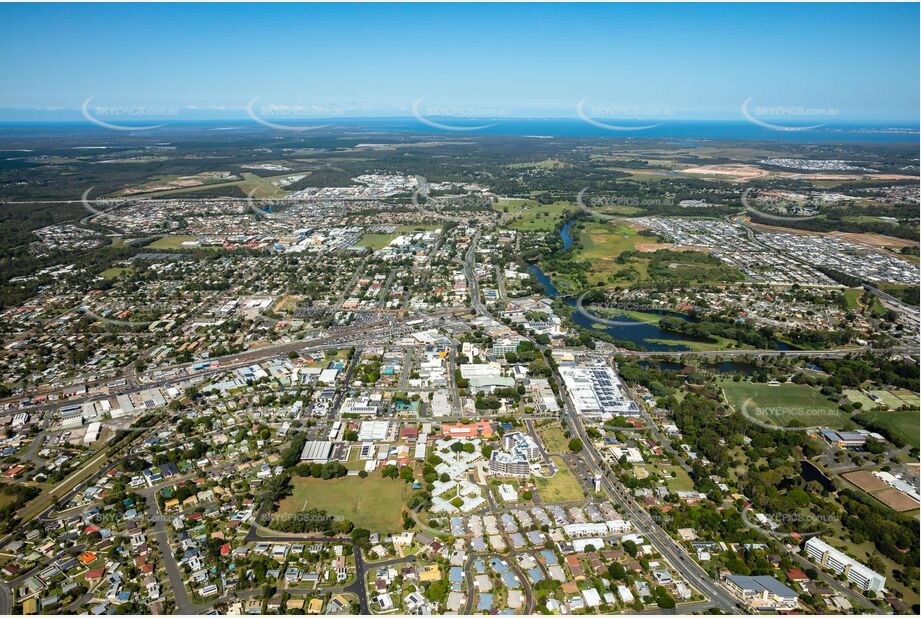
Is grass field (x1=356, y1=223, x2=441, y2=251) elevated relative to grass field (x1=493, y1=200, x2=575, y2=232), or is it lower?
lower

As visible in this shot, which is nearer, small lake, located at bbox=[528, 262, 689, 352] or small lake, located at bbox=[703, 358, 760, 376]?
small lake, located at bbox=[703, 358, 760, 376]

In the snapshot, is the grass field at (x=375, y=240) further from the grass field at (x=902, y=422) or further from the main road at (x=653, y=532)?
the grass field at (x=902, y=422)

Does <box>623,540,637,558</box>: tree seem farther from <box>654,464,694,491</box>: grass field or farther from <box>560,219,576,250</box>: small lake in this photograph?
<box>560,219,576,250</box>: small lake

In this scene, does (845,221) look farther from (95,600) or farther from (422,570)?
(95,600)

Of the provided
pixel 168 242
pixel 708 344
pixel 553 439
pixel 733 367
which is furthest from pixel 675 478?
pixel 168 242

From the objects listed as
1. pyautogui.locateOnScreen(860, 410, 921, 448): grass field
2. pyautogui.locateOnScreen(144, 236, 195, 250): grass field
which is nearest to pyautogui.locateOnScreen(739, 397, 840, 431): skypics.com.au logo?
pyautogui.locateOnScreen(860, 410, 921, 448): grass field

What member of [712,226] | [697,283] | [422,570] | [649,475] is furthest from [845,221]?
[422,570]

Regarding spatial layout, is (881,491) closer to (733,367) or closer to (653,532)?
(653,532)
